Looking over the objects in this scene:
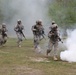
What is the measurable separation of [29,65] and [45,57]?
8.06ft

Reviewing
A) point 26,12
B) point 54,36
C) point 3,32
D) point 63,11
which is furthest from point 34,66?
point 63,11

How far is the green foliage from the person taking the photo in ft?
131

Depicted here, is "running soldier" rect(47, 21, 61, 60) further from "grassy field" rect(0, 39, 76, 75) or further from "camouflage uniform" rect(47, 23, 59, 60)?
"grassy field" rect(0, 39, 76, 75)

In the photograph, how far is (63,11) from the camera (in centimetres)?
4122

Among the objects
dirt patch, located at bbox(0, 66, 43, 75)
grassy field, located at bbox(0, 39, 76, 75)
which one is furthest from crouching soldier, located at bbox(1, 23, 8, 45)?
dirt patch, located at bbox(0, 66, 43, 75)

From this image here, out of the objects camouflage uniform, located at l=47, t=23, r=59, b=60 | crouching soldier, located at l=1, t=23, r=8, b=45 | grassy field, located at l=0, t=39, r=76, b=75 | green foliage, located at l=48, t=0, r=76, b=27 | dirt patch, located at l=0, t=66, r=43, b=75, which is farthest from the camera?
green foliage, located at l=48, t=0, r=76, b=27

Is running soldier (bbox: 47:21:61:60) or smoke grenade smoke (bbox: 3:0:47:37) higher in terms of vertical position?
smoke grenade smoke (bbox: 3:0:47:37)

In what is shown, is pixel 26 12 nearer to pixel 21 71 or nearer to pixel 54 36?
pixel 54 36

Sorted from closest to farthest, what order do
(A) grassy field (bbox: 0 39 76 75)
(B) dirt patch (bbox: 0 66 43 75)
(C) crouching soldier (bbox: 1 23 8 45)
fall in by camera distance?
(B) dirt patch (bbox: 0 66 43 75), (A) grassy field (bbox: 0 39 76 75), (C) crouching soldier (bbox: 1 23 8 45)

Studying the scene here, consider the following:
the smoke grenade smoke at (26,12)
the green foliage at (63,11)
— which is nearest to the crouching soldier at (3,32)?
the smoke grenade smoke at (26,12)

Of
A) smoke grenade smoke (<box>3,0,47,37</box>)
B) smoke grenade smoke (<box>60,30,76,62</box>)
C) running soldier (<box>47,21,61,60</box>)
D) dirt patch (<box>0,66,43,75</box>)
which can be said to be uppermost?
smoke grenade smoke (<box>3,0,47,37</box>)

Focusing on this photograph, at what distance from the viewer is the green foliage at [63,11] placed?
39844 millimetres

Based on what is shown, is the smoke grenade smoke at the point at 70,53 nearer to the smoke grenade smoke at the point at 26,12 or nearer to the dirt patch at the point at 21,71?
the dirt patch at the point at 21,71

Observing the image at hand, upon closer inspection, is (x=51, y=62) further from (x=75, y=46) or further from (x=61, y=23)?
(x=61, y=23)
